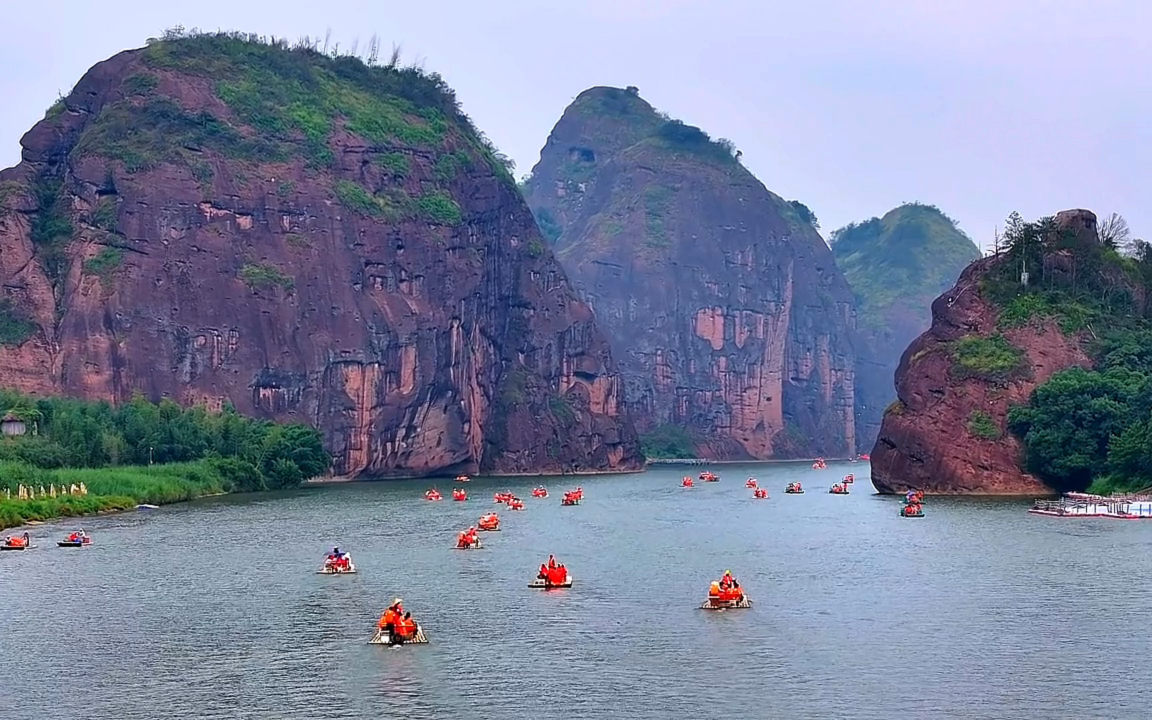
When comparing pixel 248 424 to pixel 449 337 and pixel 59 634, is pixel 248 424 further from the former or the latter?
pixel 59 634

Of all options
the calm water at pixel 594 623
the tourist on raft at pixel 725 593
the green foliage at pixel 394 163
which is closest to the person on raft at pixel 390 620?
the calm water at pixel 594 623

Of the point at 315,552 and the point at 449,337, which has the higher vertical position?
the point at 449,337

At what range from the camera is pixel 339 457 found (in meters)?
168

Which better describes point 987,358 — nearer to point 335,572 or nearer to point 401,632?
point 335,572

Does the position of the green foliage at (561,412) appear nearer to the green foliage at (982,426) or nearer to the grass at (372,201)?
the grass at (372,201)

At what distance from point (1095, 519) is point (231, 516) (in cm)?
5112

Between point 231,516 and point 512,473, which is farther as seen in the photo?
point 512,473

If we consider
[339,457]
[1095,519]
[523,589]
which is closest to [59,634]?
[523,589]

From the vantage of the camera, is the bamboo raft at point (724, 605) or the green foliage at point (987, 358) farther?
the green foliage at point (987, 358)

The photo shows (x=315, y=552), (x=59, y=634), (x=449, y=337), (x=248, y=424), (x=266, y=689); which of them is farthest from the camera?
(x=449, y=337)

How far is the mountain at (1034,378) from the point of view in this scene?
4547 inches

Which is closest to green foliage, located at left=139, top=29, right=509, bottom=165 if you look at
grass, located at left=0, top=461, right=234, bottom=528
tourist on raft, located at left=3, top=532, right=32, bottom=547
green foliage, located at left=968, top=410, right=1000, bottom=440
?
grass, located at left=0, top=461, right=234, bottom=528

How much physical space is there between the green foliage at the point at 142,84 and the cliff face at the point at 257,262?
0.20 m

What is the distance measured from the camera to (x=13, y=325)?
163m
